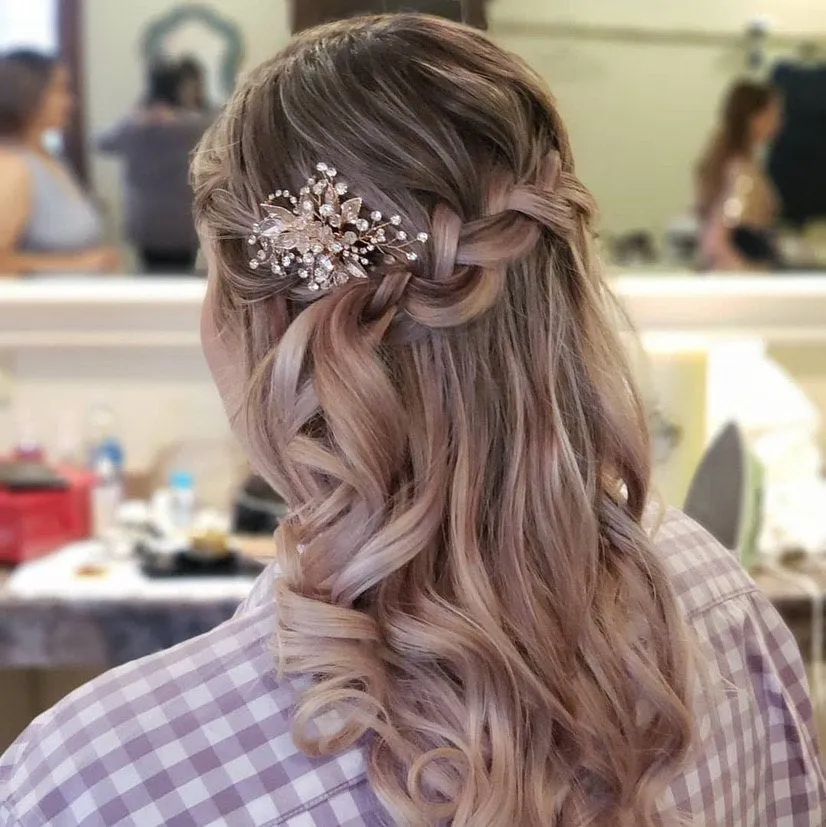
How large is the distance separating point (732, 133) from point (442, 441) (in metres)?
1.38

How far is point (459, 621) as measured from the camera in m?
0.55

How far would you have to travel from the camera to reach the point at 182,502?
164 cm

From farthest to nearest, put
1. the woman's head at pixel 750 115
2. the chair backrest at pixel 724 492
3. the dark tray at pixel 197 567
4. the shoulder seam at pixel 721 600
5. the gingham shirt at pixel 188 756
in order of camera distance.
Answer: the woman's head at pixel 750 115, the dark tray at pixel 197 567, the chair backrest at pixel 724 492, the shoulder seam at pixel 721 600, the gingham shirt at pixel 188 756

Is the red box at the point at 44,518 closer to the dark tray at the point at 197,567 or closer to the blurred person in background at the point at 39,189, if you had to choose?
the dark tray at the point at 197,567

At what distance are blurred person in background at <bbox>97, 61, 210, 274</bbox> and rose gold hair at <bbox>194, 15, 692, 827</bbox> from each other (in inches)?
43.9

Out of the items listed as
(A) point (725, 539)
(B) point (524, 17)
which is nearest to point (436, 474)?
(A) point (725, 539)

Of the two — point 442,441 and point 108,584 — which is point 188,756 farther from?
point 108,584

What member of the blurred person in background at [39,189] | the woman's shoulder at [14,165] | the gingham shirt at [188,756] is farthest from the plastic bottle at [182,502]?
the gingham shirt at [188,756]

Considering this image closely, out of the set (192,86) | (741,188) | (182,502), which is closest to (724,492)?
(741,188)

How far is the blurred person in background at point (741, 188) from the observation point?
1743mm

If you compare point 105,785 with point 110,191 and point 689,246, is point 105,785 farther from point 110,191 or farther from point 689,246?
point 689,246

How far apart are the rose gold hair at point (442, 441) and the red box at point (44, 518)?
1030mm

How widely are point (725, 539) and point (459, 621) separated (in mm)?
894

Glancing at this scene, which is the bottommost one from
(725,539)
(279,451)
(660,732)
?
(725,539)
